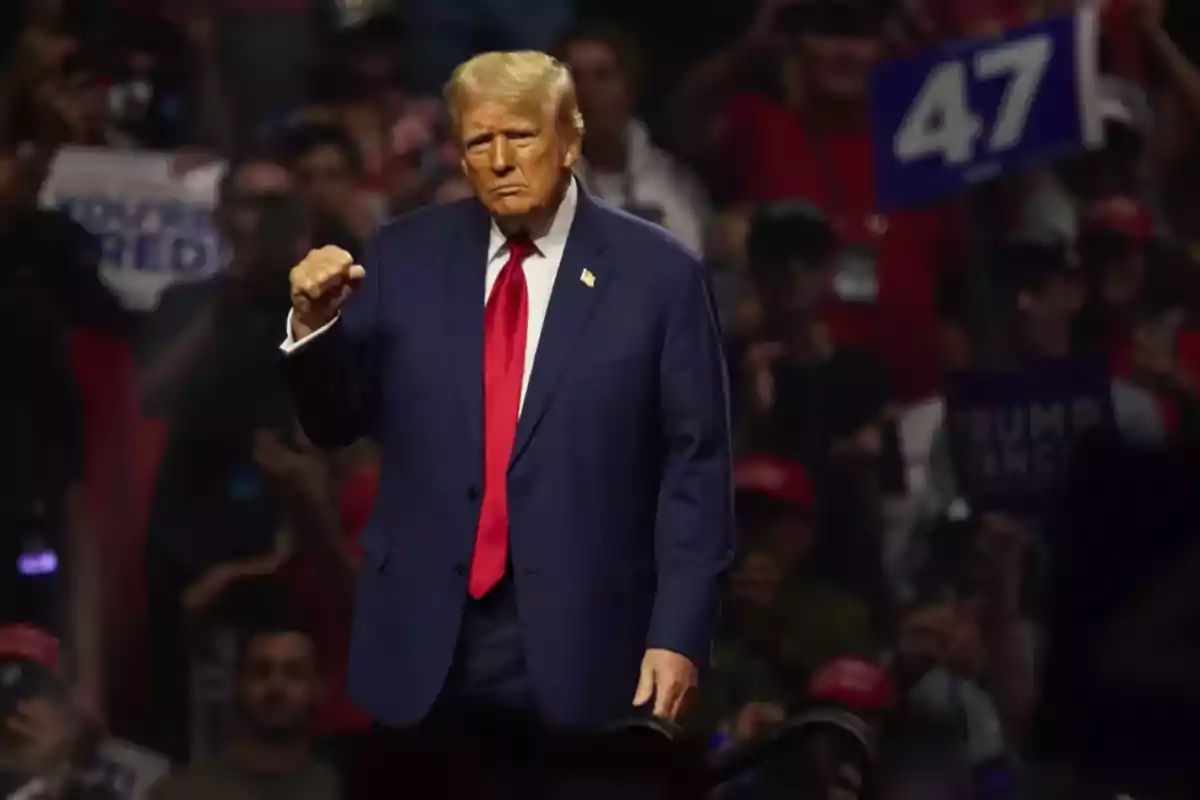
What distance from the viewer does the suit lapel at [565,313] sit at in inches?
67.6

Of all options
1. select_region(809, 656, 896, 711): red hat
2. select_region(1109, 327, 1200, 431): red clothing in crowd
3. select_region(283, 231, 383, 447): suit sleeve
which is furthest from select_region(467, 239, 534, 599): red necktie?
select_region(1109, 327, 1200, 431): red clothing in crowd

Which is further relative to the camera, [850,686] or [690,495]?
[850,686]

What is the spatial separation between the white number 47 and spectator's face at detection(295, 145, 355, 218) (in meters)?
0.79

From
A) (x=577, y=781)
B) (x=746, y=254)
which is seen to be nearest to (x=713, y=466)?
(x=577, y=781)

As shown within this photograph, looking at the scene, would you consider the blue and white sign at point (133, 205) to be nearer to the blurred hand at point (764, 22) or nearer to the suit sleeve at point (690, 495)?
the blurred hand at point (764, 22)

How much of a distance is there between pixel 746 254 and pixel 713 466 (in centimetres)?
96

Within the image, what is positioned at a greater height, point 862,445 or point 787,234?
point 787,234

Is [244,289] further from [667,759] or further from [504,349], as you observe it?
[667,759]

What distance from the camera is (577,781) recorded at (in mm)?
1797

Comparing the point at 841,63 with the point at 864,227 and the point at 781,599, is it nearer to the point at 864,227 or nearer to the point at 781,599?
the point at 864,227

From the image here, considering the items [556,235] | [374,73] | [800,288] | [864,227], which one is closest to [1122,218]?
[864,227]

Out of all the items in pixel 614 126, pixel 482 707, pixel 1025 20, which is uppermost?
pixel 1025 20

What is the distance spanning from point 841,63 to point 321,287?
125 centimetres

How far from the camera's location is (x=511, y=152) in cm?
171
